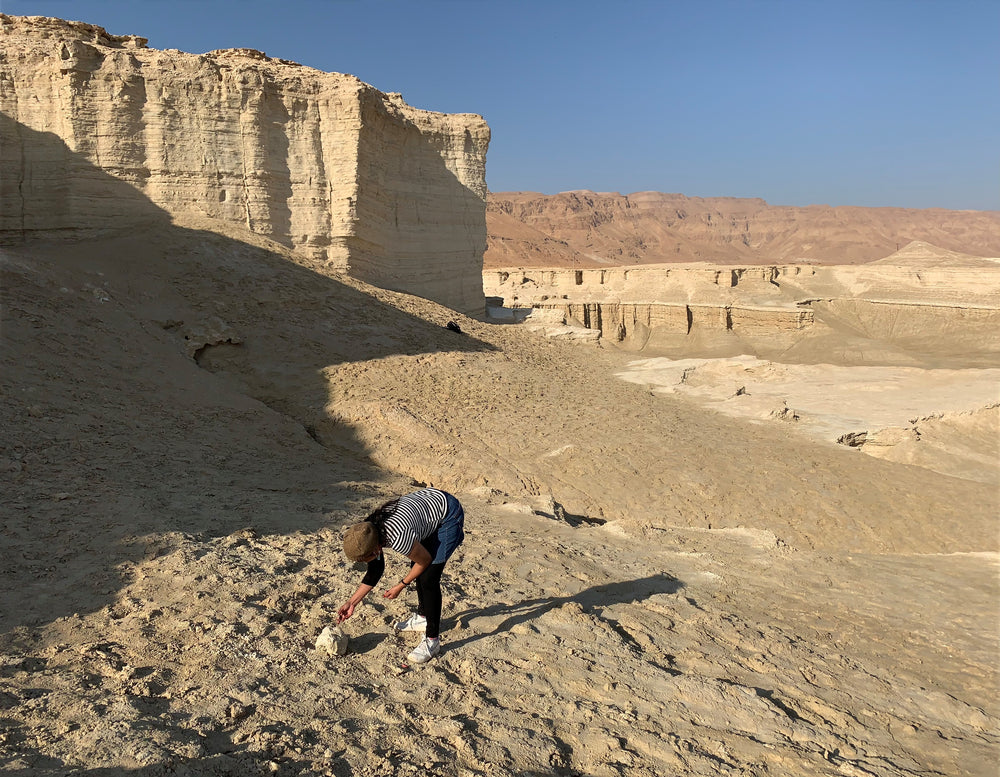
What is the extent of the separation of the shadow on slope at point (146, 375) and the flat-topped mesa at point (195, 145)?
3.6 inches

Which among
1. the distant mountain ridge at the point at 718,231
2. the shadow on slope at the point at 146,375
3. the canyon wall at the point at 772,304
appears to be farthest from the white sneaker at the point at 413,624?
the distant mountain ridge at the point at 718,231

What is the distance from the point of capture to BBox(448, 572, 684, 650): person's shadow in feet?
13.3

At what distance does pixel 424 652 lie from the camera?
3.46 metres

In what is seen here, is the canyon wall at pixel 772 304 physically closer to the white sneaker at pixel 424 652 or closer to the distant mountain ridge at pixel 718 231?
the white sneaker at pixel 424 652

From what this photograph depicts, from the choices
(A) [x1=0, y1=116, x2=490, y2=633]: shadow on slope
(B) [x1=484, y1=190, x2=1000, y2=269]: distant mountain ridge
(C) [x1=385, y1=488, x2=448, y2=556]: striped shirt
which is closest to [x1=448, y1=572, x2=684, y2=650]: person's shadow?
(C) [x1=385, y1=488, x2=448, y2=556]: striped shirt

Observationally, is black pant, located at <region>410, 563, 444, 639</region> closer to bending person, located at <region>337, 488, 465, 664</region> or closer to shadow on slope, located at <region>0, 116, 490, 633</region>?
bending person, located at <region>337, 488, 465, 664</region>

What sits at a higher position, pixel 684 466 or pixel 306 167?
pixel 306 167

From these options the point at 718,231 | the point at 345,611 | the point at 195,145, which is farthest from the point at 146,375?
the point at 718,231

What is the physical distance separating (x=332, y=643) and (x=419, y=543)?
74cm

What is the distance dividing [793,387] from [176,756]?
1693cm

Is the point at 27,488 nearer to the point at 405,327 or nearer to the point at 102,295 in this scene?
the point at 102,295

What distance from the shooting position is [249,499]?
5.83 metres

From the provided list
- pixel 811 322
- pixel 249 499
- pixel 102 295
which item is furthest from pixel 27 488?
pixel 811 322

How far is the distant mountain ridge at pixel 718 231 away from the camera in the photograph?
80169mm
